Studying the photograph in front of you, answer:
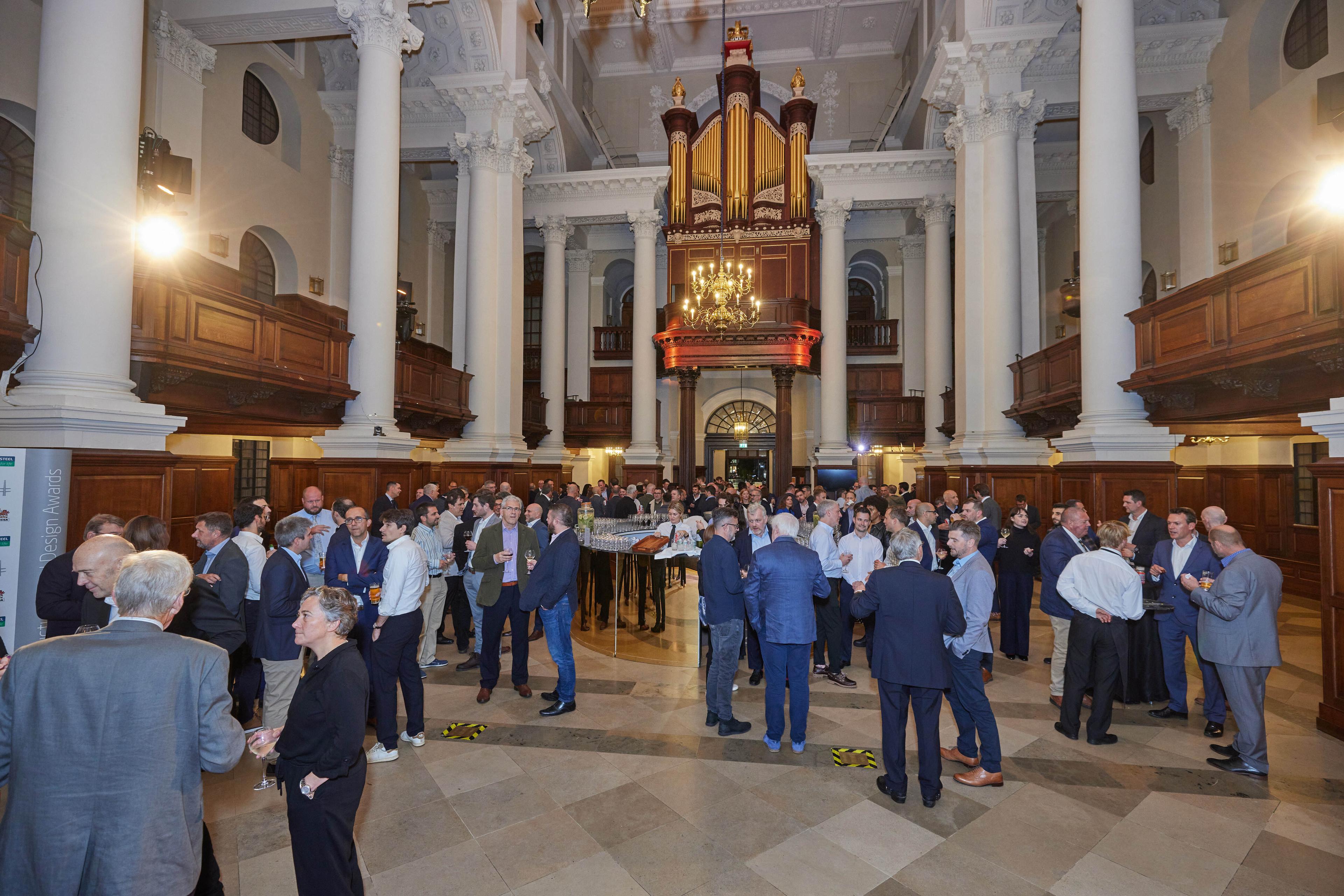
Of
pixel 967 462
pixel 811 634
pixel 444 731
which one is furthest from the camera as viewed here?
pixel 967 462

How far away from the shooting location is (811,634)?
4.53 metres

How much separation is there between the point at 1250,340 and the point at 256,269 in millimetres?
14939

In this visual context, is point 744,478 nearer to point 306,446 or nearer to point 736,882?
point 306,446

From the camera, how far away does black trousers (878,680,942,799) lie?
152 inches

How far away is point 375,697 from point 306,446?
914 centimetres

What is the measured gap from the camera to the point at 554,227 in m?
17.6

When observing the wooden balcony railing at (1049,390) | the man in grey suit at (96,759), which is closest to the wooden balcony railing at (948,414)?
the wooden balcony railing at (1049,390)

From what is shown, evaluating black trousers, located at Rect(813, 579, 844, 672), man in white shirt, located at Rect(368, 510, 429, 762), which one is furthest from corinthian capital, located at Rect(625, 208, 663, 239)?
man in white shirt, located at Rect(368, 510, 429, 762)

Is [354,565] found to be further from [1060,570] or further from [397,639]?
[1060,570]

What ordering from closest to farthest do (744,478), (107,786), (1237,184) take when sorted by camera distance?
1. (107,786)
2. (1237,184)
3. (744,478)

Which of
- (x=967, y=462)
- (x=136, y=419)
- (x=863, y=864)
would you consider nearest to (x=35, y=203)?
(x=136, y=419)

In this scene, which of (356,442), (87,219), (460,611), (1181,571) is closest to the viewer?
(1181,571)

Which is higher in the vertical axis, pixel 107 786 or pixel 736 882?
pixel 107 786

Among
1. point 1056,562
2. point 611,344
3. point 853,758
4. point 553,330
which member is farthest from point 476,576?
point 611,344
